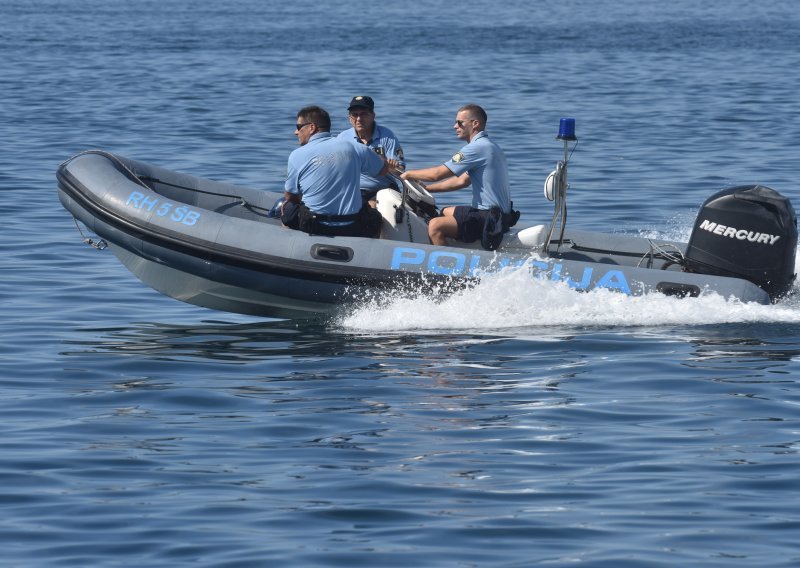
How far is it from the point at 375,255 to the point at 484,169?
2.86 ft

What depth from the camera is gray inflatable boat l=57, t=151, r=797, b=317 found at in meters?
8.56

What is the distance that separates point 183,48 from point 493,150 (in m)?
22.8

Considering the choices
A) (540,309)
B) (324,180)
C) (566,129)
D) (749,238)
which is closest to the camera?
(566,129)

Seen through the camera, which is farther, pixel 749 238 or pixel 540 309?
pixel 540 309

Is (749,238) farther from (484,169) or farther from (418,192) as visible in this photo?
(418,192)

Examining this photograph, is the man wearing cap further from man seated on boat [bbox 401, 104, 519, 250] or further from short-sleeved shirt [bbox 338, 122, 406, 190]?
man seated on boat [bbox 401, 104, 519, 250]

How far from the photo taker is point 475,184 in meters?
8.95

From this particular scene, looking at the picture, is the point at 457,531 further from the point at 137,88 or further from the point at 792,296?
the point at 137,88

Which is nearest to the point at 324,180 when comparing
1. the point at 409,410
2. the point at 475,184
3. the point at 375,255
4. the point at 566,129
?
the point at 375,255

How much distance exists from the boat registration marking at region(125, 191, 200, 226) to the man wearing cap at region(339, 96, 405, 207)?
1122 mm

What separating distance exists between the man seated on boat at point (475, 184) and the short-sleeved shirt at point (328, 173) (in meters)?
0.35

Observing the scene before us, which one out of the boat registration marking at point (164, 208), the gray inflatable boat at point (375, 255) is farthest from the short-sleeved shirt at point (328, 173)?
the boat registration marking at point (164, 208)

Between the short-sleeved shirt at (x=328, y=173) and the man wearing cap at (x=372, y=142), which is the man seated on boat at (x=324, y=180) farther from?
the man wearing cap at (x=372, y=142)

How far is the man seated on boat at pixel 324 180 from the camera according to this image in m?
8.73
